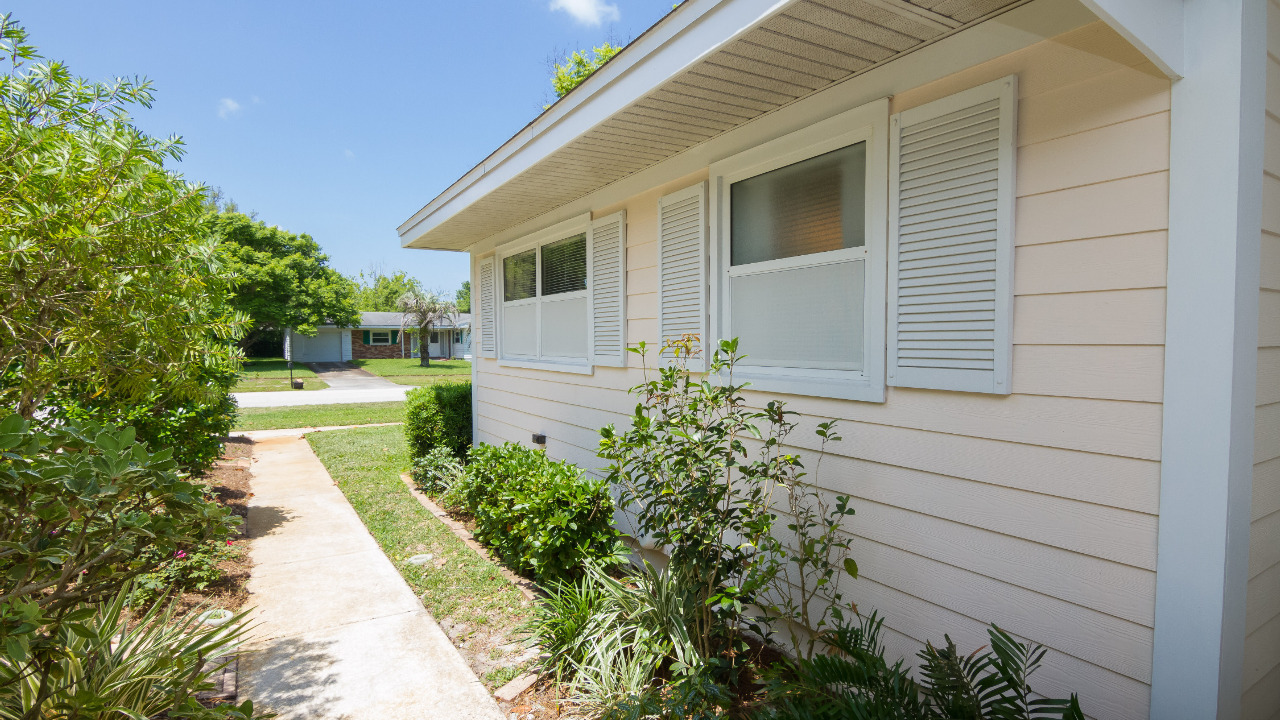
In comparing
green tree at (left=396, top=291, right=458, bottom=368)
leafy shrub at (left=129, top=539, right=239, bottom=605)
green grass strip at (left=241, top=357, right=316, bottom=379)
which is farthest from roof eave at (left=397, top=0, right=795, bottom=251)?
green tree at (left=396, top=291, right=458, bottom=368)

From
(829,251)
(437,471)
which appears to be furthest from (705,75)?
(437,471)

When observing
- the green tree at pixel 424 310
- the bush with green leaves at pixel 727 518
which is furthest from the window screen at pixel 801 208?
the green tree at pixel 424 310

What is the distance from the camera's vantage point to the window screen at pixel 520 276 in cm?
631

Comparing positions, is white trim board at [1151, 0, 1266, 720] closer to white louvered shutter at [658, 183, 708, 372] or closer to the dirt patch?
white louvered shutter at [658, 183, 708, 372]

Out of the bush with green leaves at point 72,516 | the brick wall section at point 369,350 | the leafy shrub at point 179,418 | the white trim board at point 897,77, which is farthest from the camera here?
the brick wall section at point 369,350

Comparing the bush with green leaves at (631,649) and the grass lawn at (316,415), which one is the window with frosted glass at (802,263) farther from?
the grass lawn at (316,415)

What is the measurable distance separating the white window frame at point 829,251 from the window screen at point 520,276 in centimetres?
297

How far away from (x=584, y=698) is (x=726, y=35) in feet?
9.45

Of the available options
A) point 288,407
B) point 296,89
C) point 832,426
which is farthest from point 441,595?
point 296,89

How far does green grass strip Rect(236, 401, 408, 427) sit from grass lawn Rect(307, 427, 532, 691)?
4.75 meters

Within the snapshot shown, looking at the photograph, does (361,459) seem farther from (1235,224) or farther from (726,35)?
(1235,224)

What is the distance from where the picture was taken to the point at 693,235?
12.7ft

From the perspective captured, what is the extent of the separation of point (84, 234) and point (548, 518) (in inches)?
107

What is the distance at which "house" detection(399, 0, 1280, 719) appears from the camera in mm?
1826
